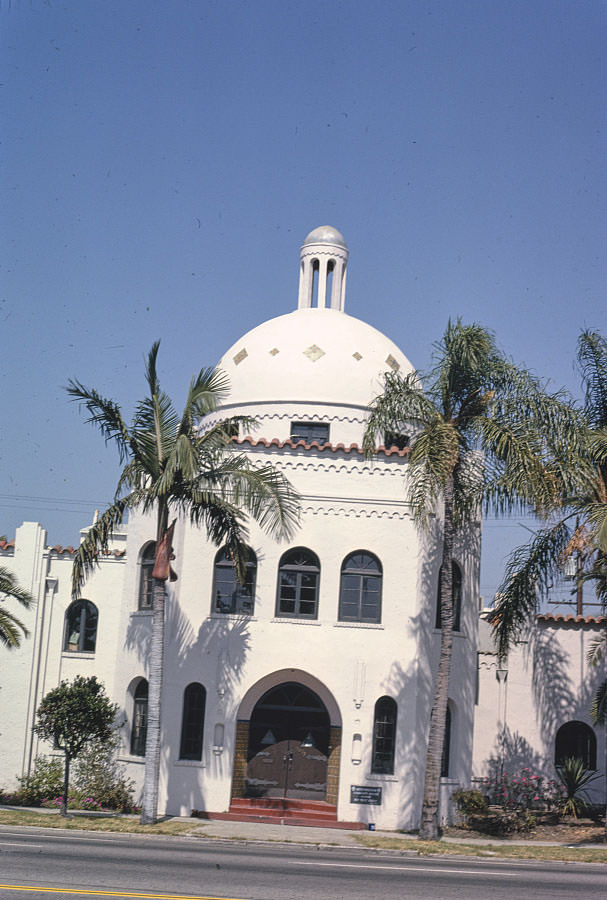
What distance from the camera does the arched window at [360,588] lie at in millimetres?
25328

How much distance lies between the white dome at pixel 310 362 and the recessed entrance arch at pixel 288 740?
25.5 feet

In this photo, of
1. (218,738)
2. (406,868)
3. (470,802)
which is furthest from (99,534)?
(470,802)

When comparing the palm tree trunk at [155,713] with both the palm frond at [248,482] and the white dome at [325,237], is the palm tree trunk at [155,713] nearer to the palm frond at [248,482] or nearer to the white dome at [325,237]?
the palm frond at [248,482]

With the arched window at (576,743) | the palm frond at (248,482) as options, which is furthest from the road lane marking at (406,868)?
the arched window at (576,743)

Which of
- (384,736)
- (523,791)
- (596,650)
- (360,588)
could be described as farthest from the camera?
(596,650)

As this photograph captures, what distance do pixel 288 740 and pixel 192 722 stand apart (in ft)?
7.41

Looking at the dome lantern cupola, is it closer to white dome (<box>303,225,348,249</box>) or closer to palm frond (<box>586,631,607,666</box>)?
white dome (<box>303,225,348,249</box>)

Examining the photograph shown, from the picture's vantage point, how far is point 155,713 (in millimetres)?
22188

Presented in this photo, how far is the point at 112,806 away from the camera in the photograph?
82.2 feet

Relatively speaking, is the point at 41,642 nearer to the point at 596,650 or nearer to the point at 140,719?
the point at 140,719

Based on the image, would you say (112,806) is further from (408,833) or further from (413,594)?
(413,594)

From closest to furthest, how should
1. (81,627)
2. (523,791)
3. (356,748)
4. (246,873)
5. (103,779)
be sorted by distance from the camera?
(246,873)
(356,748)
(103,779)
(523,791)
(81,627)

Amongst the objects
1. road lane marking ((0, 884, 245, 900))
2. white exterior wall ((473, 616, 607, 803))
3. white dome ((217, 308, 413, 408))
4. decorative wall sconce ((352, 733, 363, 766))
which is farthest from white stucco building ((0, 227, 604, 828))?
road lane marking ((0, 884, 245, 900))

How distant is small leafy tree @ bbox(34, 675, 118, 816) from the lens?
76.9ft
